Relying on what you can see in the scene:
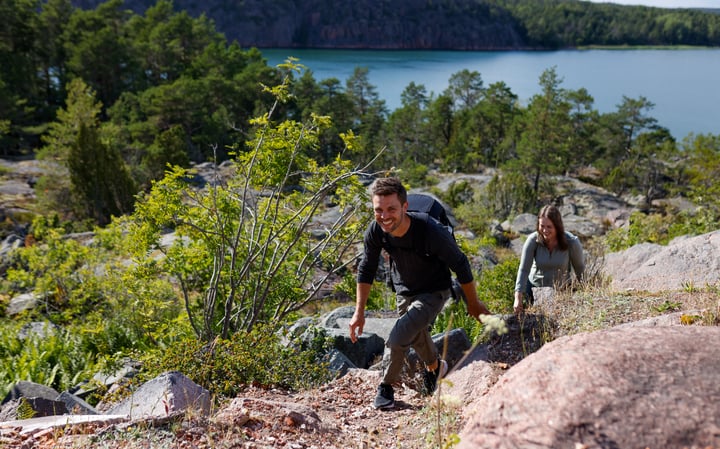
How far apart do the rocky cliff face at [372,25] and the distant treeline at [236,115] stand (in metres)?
87.9

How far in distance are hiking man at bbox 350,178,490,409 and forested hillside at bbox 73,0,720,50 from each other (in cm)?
14242

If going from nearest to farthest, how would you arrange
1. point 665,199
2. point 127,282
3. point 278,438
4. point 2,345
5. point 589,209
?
point 278,438
point 127,282
point 2,345
point 589,209
point 665,199

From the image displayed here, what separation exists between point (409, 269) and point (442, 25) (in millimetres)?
152955

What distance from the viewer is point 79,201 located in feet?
78.7

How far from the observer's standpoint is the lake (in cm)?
5916

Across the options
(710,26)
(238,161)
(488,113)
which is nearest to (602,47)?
(710,26)

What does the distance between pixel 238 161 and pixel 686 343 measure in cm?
521

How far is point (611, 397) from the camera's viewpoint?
231 centimetres

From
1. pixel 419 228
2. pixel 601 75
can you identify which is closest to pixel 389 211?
pixel 419 228

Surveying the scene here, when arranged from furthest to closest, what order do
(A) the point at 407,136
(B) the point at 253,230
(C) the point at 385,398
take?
1. (A) the point at 407,136
2. (B) the point at 253,230
3. (C) the point at 385,398

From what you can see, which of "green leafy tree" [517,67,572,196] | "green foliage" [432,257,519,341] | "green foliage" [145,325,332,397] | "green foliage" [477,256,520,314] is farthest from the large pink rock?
A: "green leafy tree" [517,67,572,196]

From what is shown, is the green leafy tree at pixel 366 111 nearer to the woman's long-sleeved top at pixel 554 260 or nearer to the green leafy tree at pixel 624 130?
the green leafy tree at pixel 624 130

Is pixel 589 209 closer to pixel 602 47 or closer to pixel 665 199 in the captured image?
pixel 665 199

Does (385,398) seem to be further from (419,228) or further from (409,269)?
(419,228)
